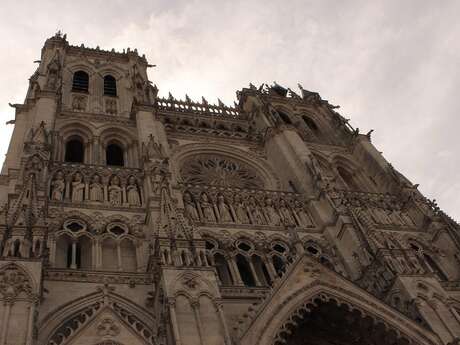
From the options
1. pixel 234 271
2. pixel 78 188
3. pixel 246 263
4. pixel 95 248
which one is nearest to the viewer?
pixel 95 248

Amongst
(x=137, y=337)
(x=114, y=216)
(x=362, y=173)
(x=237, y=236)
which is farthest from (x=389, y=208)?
(x=137, y=337)

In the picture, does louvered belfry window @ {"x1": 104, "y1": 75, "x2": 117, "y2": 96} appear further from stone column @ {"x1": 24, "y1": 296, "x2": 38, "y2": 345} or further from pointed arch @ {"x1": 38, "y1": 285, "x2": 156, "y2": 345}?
stone column @ {"x1": 24, "y1": 296, "x2": 38, "y2": 345}

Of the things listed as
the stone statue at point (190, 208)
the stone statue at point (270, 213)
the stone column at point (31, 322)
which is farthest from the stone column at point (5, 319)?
the stone statue at point (270, 213)

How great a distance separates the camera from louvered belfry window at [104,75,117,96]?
1032 inches

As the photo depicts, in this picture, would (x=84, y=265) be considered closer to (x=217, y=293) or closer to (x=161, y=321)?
(x=161, y=321)

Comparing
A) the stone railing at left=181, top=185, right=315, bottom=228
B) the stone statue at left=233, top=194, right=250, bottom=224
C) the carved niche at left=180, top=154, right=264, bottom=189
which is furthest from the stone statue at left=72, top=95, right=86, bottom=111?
the stone statue at left=233, top=194, right=250, bottom=224

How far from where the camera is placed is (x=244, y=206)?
63.1 ft

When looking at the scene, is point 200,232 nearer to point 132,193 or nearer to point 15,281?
point 132,193

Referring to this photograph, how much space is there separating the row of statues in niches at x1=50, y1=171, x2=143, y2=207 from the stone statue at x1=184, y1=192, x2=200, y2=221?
1.54m

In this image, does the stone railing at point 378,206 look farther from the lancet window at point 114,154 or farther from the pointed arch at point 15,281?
the pointed arch at point 15,281

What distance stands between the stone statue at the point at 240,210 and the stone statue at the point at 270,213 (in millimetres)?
766

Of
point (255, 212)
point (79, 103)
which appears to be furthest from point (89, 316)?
point (79, 103)

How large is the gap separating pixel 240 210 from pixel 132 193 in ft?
12.1

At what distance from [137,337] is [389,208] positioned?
12528mm
